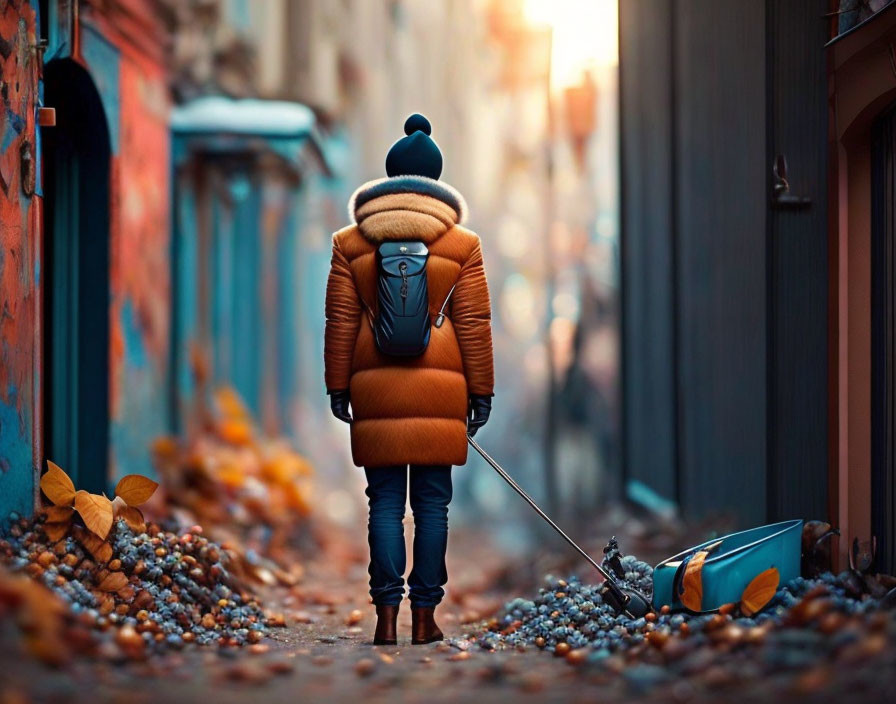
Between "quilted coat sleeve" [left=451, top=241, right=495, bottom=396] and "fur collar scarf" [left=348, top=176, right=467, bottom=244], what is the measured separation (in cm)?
16

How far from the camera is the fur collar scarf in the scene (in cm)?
329

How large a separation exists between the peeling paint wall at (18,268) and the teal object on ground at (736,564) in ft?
7.35

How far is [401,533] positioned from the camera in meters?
3.37

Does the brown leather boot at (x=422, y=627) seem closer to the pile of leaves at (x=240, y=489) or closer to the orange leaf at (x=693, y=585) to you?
the orange leaf at (x=693, y=585)

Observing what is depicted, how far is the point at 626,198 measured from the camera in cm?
697

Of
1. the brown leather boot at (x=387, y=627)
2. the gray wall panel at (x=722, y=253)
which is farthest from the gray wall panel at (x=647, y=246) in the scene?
the brown leather boot at (x=387, y=627)

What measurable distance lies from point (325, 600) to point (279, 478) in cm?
305

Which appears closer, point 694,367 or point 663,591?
point 663,591

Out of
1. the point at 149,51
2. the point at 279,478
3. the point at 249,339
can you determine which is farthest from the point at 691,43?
the point at 249,339

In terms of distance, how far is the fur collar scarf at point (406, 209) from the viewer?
10.8 ft

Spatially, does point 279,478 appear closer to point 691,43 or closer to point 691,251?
point 691,251

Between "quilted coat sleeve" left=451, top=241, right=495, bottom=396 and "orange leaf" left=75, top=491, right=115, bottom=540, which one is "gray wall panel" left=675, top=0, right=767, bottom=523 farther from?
"orange leaf" left=75, top=491, right=115, bottom=540

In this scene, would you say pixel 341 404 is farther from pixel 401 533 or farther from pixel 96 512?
pixel 96 512

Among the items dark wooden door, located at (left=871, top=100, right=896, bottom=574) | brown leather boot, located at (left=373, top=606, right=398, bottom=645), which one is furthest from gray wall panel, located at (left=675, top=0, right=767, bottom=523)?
brown leather boot, located at (left=373, top=606, right=398, bottom=645)
